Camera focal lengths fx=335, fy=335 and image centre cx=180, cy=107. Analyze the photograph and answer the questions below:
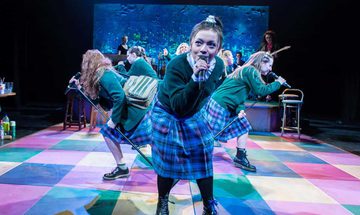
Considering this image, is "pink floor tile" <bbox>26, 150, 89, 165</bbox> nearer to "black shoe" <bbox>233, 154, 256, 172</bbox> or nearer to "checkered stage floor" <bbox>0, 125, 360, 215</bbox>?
"checkered stage floor" <bbox>0, 125, 360, 215</bbox>

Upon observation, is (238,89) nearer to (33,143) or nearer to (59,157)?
(59,157)

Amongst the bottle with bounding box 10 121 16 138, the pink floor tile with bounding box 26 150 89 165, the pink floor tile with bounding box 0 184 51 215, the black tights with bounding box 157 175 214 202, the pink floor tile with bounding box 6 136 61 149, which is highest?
the black tights with bounding box 157 175 214 202

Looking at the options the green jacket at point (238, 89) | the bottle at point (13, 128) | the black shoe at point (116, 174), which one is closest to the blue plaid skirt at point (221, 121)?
the green jacket at point (238, 89)

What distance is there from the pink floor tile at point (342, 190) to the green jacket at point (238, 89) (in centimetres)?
133

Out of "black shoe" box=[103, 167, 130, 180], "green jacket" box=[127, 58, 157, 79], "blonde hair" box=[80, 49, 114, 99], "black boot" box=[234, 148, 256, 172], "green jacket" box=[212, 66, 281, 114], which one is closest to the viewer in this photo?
"blonde hair" box=[80, 49, 114, 99]

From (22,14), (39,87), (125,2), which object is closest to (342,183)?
(125,2)

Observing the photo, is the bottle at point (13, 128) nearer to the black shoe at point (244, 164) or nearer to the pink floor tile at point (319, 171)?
the black shoe at point (244, 164)

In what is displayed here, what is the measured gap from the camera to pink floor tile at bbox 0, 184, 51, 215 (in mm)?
2842

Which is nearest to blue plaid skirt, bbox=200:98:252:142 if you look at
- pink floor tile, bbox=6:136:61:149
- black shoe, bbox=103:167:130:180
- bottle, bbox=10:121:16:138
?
black shoe, bbox=103:167:130:180

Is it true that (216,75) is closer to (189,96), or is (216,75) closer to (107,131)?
(189,96)

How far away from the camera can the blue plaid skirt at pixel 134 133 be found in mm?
3668

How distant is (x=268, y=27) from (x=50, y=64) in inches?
311

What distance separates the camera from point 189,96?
Result: 1939 mm

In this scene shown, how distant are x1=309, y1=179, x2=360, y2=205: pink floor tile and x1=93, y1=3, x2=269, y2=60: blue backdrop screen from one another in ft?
25.6
